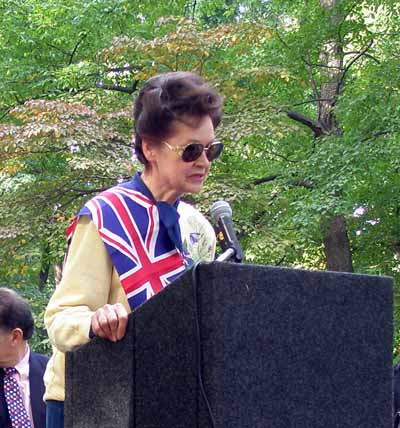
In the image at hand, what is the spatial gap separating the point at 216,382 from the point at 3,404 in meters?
3.06

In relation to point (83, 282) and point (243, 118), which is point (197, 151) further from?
point (243, 118)

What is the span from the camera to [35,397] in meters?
4.50

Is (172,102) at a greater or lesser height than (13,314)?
greater

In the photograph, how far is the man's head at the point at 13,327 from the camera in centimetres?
473

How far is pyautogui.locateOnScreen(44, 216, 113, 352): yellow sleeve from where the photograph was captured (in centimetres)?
216

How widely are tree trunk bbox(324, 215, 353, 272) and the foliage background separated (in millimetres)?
23

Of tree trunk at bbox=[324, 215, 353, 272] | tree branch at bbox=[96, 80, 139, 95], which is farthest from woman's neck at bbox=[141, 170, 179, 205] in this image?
tree trunk at bbox=[324, 215, 353, 272]

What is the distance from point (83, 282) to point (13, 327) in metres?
2.77

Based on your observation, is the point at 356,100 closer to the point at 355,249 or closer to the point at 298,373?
the point at 355,249

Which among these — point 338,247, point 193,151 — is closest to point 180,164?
point 193,151

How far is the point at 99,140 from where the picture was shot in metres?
10.5

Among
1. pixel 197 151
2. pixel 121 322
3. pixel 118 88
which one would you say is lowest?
pixel 121 322

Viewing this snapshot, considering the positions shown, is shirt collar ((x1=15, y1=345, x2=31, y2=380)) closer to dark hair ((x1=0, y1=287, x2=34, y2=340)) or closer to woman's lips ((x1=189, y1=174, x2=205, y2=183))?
dark hair ((x1=0, y1=287, x2=34, y2=340))

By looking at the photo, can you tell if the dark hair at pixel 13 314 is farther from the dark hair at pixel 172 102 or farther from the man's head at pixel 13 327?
the dark hair at pixel 172 102
